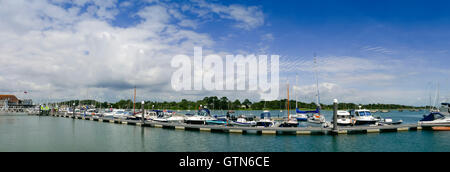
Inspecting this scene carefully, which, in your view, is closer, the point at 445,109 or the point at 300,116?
the point at 445,109

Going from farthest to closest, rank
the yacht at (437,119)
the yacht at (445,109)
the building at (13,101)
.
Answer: the building at (13,101)
the yacht at (445,109)
the yacht at (437,119)

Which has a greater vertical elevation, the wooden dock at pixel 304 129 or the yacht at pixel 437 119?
the yacht at pixel 437 119

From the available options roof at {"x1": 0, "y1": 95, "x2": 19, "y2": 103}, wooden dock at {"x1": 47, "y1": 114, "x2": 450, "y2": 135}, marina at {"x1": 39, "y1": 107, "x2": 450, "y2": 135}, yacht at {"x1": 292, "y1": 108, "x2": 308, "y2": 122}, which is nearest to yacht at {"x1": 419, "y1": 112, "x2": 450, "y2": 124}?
marina at {"x1": 39, "y1": 107, "x2": 450, "y2": 135}

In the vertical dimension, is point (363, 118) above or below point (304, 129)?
above

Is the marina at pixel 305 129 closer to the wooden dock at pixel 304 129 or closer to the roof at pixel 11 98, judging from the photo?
the wooden dock at pixel 304 129

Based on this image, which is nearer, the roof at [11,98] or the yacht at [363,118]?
the yacht at [363,118]

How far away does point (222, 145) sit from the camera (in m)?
27.0

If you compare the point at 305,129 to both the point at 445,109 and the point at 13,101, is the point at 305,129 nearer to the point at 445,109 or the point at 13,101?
the point at 445,109

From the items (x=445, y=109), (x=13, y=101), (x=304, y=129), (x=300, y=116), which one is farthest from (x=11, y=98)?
(x=445, y=109)

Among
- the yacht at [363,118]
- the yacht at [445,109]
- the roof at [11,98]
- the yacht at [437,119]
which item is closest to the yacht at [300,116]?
the yacht at [363,118]
